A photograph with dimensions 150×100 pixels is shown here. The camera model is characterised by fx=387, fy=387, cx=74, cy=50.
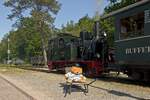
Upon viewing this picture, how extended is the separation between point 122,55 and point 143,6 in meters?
2.99

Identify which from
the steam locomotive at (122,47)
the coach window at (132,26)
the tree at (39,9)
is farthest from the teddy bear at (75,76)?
the tree at (39,9)

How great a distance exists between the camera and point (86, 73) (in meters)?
23.9

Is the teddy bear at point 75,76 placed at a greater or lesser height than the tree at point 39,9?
lesser

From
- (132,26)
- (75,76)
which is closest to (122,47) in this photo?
(132,26)

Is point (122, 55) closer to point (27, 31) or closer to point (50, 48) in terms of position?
point (50, 48)

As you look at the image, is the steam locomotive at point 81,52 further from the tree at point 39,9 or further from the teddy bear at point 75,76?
the tree at point 39,9

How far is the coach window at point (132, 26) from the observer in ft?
56.2

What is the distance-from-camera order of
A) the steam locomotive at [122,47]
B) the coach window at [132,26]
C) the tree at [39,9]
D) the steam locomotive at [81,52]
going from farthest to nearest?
the tree at [39,9], the steam locomotive at [81,52], the coach window at [132,26], the steam locomotive at [122,47]

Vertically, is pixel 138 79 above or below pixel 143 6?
below

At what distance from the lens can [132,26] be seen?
17.9 meters

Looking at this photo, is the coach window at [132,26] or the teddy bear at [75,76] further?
the coach window at [132,26]

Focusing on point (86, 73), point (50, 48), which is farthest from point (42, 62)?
point (86, 73)

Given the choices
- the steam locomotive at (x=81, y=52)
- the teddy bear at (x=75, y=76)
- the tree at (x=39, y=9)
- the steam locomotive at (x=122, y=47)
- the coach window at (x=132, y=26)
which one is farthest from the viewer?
the tree at (x=39, y=9)

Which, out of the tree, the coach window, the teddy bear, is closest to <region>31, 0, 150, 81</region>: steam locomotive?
the coach window
